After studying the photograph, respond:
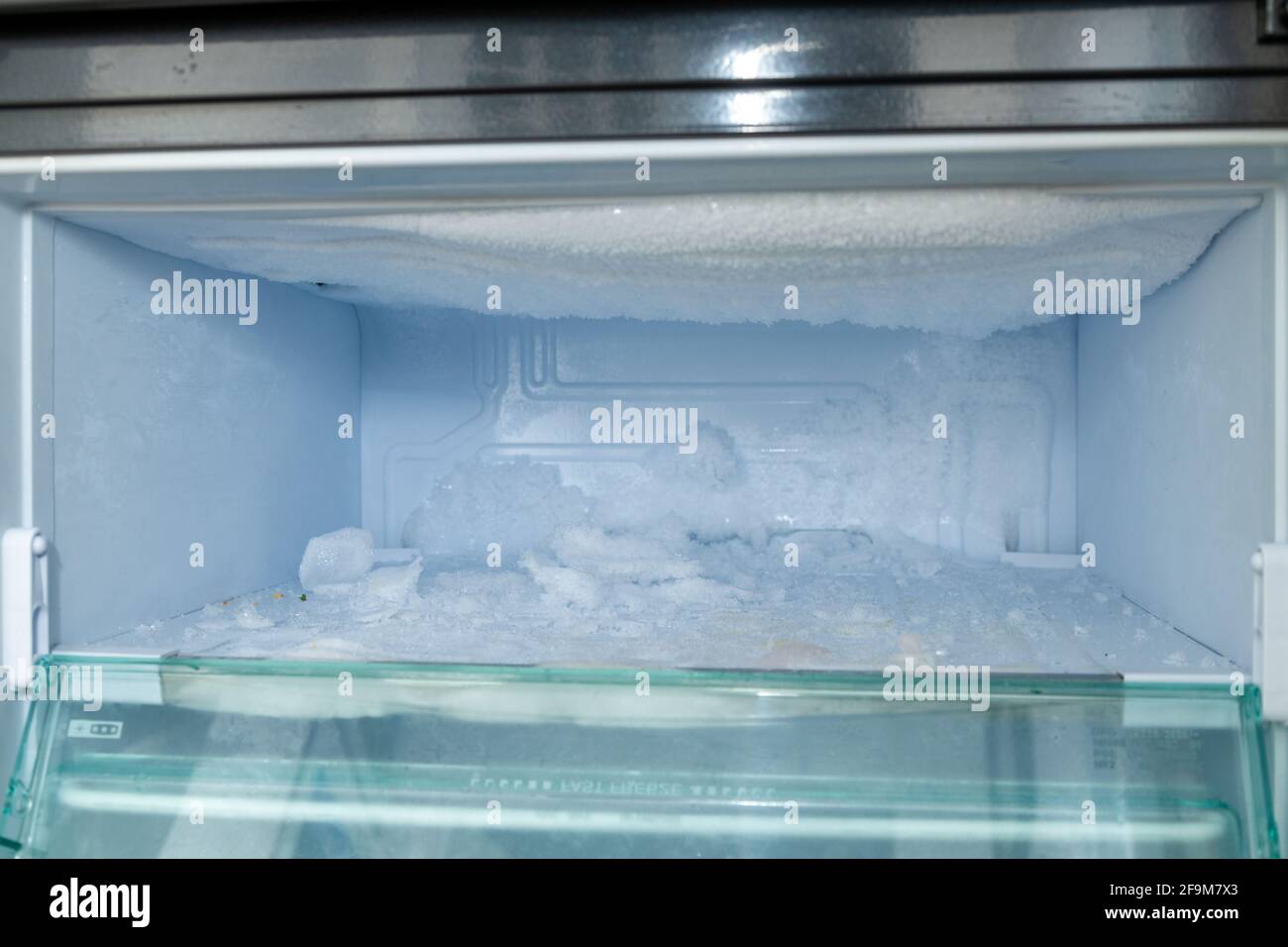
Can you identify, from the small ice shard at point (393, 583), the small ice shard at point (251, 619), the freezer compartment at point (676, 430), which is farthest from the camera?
the small ice shard at point (393, 583)

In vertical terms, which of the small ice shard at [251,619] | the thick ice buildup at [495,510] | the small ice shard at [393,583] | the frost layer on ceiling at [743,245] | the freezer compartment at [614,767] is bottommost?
the freezer compartment at [614,767]

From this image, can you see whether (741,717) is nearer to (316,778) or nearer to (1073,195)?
(316,778)

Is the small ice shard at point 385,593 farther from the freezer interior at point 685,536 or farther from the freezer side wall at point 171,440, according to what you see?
the freezer side wall at point 171,440

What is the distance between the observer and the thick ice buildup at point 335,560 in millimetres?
1334

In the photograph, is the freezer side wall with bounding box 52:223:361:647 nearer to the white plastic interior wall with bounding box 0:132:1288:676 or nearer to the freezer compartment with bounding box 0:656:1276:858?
the white plastic interior wall with bounding box 0:132:1288:676

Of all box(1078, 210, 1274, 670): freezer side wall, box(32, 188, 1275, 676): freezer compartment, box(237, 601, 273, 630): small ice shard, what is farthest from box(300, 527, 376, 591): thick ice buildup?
box(1078, 210, 1274, 670): freezer side wall

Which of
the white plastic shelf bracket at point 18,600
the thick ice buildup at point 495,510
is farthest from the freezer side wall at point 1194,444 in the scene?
the white plastic shelf bracket at point 18,600

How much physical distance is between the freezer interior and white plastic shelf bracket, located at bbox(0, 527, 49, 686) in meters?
0.03

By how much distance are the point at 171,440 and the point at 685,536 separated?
33.4 inches

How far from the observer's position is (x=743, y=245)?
88 cm

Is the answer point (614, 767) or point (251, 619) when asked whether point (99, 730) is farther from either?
point (614, 767)

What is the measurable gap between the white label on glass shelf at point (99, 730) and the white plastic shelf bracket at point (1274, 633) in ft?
3.82
